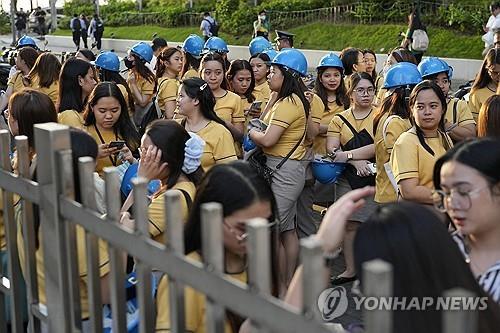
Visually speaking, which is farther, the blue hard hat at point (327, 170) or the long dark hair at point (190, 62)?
the long dark hair at point (190, 62)

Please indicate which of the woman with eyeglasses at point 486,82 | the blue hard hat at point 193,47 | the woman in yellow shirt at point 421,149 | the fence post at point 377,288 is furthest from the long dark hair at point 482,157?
the blue hard hat at point 193,47

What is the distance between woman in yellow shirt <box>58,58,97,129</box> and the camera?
6.24m

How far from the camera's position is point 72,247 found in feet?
7.86

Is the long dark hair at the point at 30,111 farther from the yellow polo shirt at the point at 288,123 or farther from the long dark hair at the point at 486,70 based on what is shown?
the long dark hair at the point at 486,70

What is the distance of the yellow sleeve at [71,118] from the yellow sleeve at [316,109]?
75.5 inches

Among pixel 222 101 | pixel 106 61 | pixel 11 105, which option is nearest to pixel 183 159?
pixel 11 105

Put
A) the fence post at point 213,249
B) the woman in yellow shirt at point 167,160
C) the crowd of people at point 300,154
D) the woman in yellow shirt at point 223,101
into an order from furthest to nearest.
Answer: the woman in yellow shirt at point 223,101 → the woman in yellow shirt at point 167,160 → the crowd of people at point 300,154 → the fence post at point 213,249

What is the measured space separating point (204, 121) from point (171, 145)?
166 centimetres

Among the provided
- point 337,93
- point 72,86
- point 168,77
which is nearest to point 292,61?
point 337,93

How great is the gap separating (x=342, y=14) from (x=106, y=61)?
61.9ft

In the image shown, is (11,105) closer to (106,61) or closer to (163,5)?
(106,61)

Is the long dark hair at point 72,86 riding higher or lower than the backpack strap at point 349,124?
higher

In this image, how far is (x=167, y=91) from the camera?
24.7 feet

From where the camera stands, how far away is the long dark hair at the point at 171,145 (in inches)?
146
